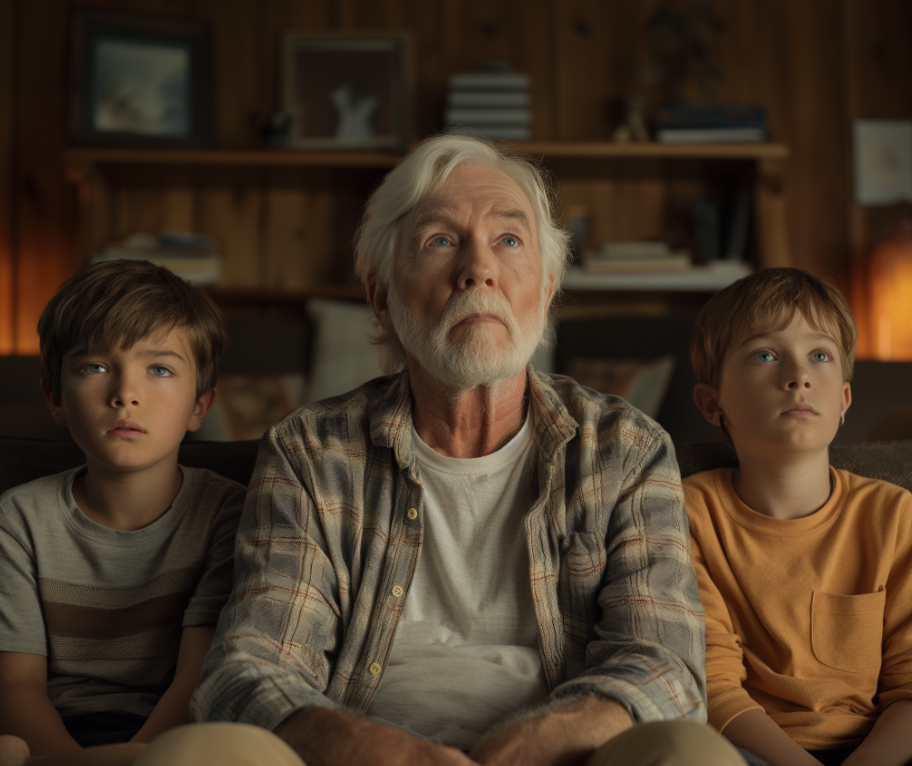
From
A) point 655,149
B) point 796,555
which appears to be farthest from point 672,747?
point 655,149

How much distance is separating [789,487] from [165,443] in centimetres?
90

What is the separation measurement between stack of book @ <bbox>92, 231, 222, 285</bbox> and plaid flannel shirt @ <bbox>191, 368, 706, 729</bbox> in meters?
1.93

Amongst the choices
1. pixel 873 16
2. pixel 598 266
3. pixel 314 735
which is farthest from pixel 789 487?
pixel 873 16

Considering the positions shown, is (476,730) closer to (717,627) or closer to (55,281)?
(717,627)

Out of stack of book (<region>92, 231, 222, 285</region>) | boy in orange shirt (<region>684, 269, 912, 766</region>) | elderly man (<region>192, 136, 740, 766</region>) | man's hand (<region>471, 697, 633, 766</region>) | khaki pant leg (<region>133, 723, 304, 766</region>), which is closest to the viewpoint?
khaki pant leg (<region>133, 723, 304, 766</region>)

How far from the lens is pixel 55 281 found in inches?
129

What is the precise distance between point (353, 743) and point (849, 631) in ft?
2.25

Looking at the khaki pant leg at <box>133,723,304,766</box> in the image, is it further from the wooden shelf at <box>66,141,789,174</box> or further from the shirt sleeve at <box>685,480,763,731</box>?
the wooden shelf at <box>66,141,789,174</box>

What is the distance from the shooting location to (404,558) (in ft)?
A: 3.70

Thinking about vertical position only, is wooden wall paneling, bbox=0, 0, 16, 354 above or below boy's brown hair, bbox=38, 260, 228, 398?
above

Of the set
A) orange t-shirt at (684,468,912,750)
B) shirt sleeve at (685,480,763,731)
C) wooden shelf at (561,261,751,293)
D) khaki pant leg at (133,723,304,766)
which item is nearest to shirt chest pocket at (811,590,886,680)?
orange t-shirt at (684,468,912,750)

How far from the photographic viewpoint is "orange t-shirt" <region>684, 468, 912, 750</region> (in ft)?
3.56

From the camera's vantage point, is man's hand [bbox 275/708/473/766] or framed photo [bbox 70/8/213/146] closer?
man's hand [bbox 275/708/473/766]

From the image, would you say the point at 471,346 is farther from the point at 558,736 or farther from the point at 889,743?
the point at 889,743
